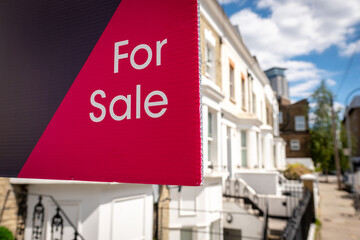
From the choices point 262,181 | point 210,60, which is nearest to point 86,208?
point 210,60

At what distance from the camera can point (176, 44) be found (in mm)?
1500

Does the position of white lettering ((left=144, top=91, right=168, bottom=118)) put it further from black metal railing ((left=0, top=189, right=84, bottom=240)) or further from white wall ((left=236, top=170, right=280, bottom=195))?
white wall ((left=236, top=170, right=280, bottom=195))

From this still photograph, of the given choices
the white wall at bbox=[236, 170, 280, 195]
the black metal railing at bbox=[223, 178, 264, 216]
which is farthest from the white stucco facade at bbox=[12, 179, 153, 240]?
the white wall at bbox=[236, 170, 280, 195]

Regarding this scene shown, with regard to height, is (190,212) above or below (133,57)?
below

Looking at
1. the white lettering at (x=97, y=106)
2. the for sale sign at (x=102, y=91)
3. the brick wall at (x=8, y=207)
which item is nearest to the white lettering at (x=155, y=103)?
the for sale sign at (x=102, y=91)

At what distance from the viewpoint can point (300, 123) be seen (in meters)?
36.0

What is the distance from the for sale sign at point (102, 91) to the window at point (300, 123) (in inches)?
1505

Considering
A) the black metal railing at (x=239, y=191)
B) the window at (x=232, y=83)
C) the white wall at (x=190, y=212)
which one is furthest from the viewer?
the window at (x=232, y=83)

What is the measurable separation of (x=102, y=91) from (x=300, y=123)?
38.6 metres

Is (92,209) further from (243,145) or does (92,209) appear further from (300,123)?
(300,123)

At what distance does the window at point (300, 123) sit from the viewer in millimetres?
35875

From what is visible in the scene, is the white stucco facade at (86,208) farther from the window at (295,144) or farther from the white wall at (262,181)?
the window at (295,144)

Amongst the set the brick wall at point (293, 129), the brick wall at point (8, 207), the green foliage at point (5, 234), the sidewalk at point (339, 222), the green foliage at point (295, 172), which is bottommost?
the sidewalk at point (339, 222)

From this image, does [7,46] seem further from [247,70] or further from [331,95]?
[331,95]
